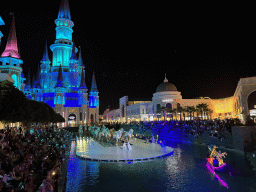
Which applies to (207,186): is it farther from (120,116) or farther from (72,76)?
(120,116)

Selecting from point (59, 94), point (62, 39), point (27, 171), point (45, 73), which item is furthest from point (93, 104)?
point (27, 171)

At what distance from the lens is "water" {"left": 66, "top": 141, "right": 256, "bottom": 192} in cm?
913

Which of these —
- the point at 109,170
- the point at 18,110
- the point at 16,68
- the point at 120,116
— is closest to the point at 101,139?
the point at 18,110

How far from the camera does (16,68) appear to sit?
55594 mm

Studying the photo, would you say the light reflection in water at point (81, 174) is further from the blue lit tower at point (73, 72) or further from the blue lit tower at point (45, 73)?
the blue lit tower at point (45, 73)

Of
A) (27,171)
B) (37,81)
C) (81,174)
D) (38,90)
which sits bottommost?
(81,174)

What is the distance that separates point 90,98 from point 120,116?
5150 centimetres

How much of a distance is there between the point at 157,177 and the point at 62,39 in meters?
81.1

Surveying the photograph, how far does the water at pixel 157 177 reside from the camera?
30.0 feet

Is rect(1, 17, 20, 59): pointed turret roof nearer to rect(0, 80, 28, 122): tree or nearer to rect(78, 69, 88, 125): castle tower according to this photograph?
rect(78, 69, 88, 125): castle tower

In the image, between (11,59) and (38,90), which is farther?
(38,90)

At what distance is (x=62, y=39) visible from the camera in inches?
3228

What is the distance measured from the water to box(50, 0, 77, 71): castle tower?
75.0 meters

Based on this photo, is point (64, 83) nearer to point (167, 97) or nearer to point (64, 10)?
point (64, 10)
